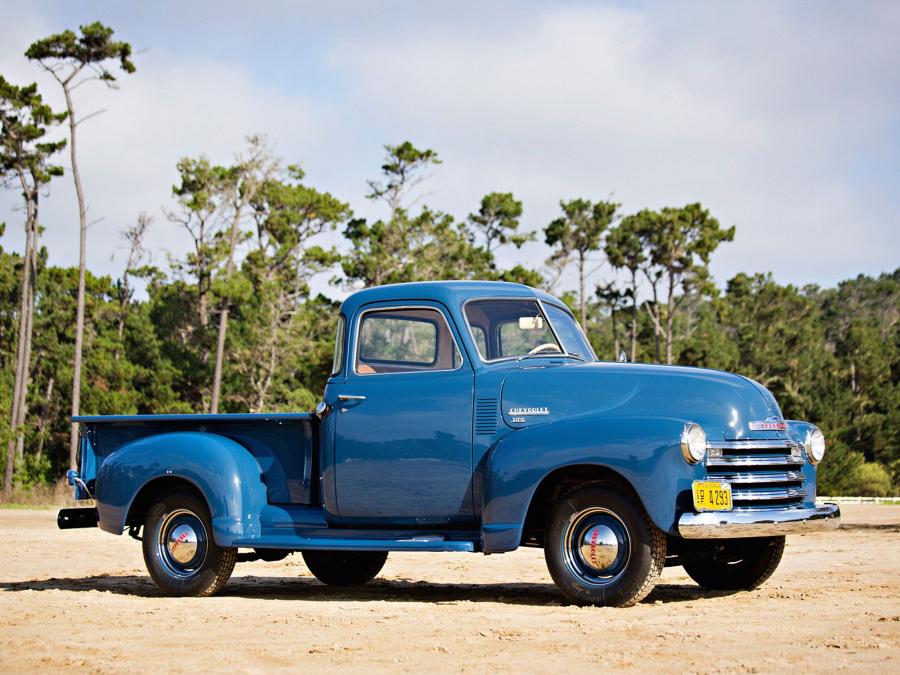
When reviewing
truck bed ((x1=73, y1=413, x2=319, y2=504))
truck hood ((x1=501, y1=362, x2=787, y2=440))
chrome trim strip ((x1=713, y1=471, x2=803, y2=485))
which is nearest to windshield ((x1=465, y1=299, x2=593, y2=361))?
truck hood ((x1=501, y1=362, x2=787, y2=440))

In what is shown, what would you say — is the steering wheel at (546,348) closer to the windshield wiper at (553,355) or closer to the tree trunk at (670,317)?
the windshield wiper at (553,355)

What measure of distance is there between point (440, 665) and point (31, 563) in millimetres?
8629

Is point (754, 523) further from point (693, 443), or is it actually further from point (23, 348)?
point (23, 348)

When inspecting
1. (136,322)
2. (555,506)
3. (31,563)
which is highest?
(136,322)

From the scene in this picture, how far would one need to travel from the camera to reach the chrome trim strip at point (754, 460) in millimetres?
8039

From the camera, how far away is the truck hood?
825 cm

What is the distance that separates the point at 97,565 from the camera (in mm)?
13266

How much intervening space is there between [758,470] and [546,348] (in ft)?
6.11

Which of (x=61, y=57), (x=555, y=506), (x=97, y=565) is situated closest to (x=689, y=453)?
(x=555, y=506)

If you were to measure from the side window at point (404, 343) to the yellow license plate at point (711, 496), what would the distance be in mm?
2098

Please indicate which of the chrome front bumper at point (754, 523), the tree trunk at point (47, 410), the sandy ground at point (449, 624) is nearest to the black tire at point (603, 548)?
the sandy ground at point (449, 624)

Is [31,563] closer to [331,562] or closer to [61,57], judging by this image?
[331,562]

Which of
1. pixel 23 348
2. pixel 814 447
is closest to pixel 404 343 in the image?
pixel 814 447

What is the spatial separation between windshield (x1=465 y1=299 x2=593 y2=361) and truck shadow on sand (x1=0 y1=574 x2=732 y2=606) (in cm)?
185
